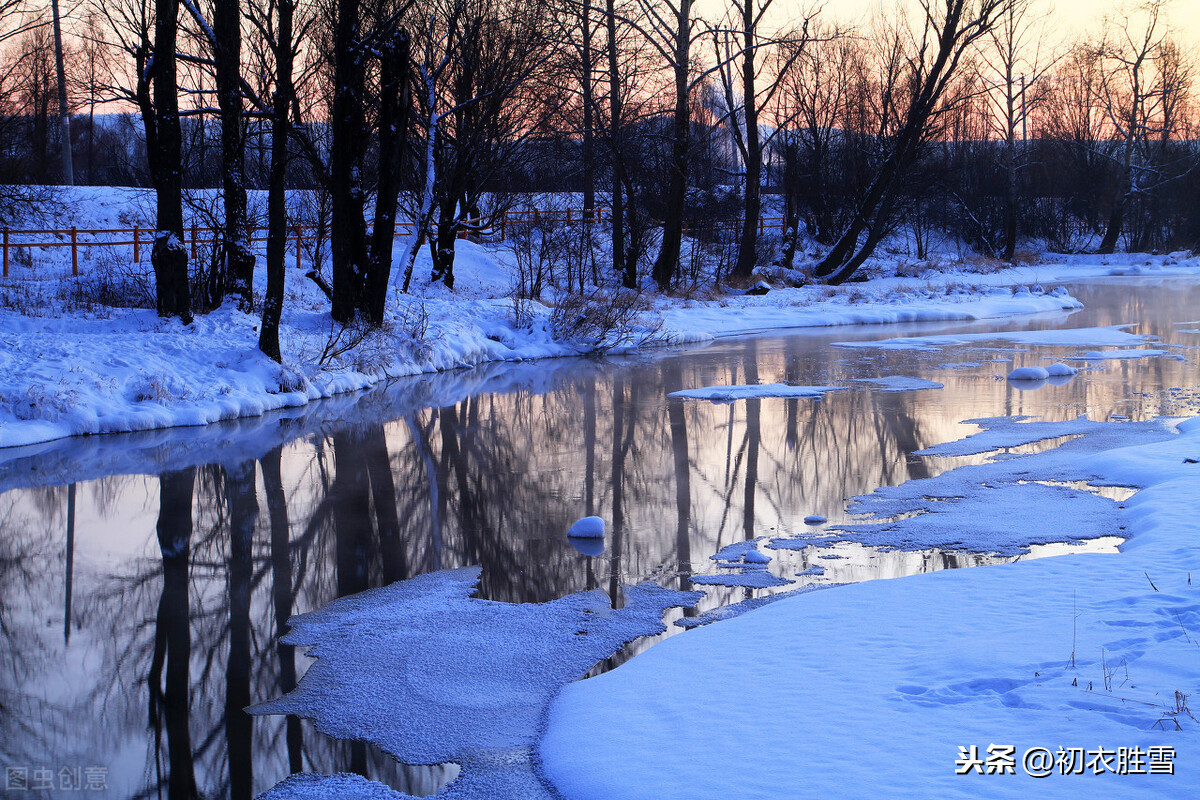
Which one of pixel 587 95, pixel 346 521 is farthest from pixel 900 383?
pixel 587 95

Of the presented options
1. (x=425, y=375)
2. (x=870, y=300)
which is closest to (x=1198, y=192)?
(x=870, y=300)

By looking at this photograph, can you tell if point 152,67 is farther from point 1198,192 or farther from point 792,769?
point 1198,192

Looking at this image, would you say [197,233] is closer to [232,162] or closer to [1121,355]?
[232,162]

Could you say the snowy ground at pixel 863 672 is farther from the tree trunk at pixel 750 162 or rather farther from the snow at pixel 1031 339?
the tree trunk at pixel 750 162

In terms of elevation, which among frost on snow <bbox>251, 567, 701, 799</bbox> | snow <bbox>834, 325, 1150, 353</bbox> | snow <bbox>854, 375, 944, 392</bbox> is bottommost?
frost on snow <bbox>251, 567, 701, 799</bbox>

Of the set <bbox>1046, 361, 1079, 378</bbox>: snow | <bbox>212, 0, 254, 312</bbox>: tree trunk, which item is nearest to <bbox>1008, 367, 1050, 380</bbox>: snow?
<bbox>1046, 361, 1079, 378</bbox>: snow

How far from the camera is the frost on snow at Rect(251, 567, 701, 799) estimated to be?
4.34 meters

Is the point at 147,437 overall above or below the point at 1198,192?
below

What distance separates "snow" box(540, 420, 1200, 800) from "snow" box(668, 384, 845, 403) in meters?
8.31

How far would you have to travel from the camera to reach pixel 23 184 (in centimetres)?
2980

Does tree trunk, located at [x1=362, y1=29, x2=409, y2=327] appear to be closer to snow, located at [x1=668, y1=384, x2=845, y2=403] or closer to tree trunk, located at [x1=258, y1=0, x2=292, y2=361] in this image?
tree trunk, located at [x1=258, y1=0, x2=292, y2=361]

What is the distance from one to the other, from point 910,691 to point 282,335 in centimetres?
1368

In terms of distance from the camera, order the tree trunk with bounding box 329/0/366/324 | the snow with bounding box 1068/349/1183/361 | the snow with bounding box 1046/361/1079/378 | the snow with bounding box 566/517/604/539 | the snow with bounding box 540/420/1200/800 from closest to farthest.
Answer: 1. the snow with bounding box 540/420/1200/800
2. the snow with bounding box 566/517/604/539
3. the snow with bounding box 1046/361/1079/378
4. the tree trunk with bounding box 329/0/366/324
5. the snow with bounding box 1068/349/1183/361

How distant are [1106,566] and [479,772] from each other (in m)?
4.05
